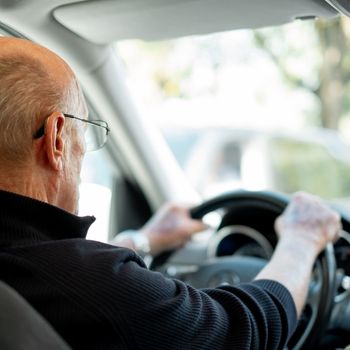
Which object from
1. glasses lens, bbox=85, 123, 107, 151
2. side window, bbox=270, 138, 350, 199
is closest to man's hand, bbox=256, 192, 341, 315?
glasses lens, bbox=85, 123, 107, 151

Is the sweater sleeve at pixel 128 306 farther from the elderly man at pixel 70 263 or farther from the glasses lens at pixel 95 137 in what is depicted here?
the glasses lens at pixel 95 137

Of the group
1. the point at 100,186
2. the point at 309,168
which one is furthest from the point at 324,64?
the point at 100,186

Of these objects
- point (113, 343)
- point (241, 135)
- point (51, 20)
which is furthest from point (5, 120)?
point (241, 135)

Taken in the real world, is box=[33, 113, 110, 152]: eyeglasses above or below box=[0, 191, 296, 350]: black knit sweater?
above

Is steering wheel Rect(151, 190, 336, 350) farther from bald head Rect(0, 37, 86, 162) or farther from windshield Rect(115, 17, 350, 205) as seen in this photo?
windshield Rect(115, 17, 350, 205)

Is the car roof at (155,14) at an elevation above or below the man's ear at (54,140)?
above

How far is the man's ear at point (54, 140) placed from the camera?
1713 mm

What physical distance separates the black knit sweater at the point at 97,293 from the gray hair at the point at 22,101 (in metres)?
0.11

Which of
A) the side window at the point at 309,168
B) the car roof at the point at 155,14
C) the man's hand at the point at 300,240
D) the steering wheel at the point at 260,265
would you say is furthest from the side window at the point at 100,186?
the side window at the point at 309,168

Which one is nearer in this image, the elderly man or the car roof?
the elderly man

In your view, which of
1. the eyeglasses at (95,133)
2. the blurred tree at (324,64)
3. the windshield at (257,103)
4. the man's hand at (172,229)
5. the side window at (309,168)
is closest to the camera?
the eyeglasses at (95,133)

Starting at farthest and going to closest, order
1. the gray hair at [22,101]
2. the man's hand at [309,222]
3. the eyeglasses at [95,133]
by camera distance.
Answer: the man's hand at [309,222]
the eyeglasses at [95,133]
the gray hair at [22,101]

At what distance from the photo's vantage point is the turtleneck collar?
1634 mm

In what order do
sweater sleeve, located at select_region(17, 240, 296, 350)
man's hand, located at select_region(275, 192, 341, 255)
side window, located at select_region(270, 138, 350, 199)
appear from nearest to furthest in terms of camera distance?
sweater sleeve, located at select_region(17, 240, 296, 350) → man's hand, located at select_region(275, 192, 341, 255) → side window, located at select_region(270, 138, 350, 199)
